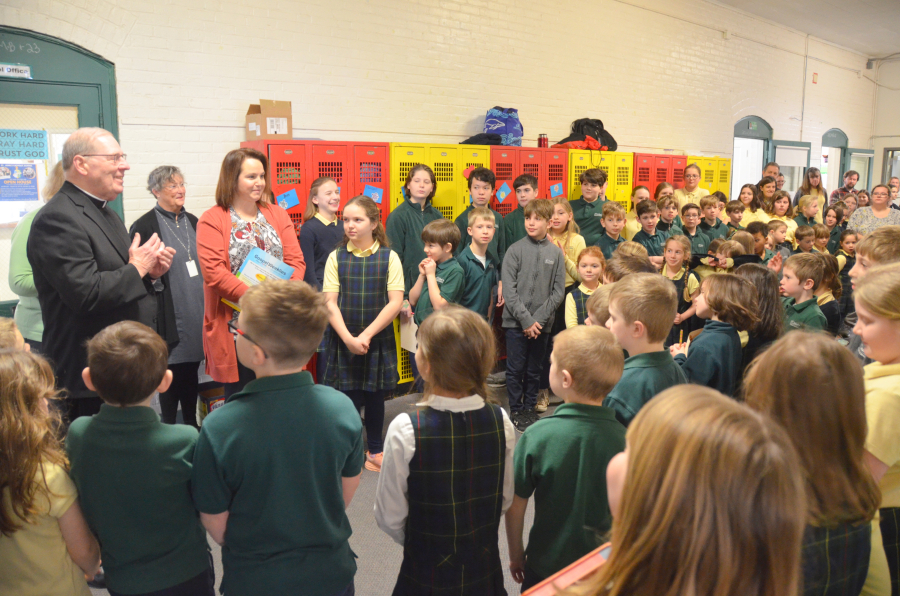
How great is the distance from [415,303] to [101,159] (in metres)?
2.07

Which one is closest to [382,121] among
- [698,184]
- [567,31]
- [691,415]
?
[567,31]

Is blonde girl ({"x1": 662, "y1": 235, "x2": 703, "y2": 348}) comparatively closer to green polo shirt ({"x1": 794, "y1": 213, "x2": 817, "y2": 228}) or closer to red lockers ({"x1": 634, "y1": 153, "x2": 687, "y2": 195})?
red lockers ({"x1": 634, "y1": 153, "x2": 687, "y2": 195})

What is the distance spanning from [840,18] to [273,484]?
39.1 ft

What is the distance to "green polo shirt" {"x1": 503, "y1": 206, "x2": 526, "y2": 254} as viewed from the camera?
16.4 feet

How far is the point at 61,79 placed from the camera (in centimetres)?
393

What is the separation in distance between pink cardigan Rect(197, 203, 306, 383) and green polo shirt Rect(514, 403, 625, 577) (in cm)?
181

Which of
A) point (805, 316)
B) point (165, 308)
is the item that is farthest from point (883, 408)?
point (165, 308)

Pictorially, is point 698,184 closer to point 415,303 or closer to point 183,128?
point 415,303

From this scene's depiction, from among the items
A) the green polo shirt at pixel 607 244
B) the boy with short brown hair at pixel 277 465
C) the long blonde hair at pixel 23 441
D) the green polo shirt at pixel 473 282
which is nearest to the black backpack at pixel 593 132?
the green polo shirt at pixel 607 244

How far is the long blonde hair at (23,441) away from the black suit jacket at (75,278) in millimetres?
832

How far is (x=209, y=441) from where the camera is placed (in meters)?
1.45

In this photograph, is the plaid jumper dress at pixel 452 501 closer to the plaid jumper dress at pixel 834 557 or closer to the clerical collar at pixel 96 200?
the plaid jumper dress at pixel 834 557

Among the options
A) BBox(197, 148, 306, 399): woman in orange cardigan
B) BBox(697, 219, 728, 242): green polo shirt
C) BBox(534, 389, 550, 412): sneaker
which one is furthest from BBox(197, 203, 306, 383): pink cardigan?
BBox(697, 219, 728, 242): green polo shirt

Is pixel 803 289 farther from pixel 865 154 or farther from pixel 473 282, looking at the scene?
pixel 865 154
